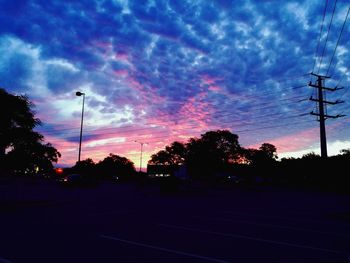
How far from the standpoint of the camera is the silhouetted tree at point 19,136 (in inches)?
1435

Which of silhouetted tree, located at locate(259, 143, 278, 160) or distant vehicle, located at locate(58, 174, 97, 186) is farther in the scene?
silhouetted tree, located at locate(259, 143, 278, 160)

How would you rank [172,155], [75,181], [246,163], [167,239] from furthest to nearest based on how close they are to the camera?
[172,155]
[246,163]
[75,181]
[167,239]

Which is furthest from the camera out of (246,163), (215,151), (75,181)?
(246,163)

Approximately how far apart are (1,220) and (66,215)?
7.83 ft

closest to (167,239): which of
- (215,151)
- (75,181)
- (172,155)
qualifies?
(75,181)

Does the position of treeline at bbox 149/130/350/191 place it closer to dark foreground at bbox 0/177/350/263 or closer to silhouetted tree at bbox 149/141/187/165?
silhouetted tree at bbox 149/141/187/165

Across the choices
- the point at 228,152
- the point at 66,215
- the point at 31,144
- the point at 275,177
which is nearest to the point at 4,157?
the point at 31,144

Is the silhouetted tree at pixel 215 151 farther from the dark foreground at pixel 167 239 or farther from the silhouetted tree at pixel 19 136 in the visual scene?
the dark foreground at pixel 167 239

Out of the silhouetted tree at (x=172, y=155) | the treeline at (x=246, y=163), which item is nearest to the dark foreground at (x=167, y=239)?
the treeline at (x=246, y=163)

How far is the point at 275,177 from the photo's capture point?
67000 mm

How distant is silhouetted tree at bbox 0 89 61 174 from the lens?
36438 mm

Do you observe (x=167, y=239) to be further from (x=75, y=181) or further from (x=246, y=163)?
(x=246, y=163)

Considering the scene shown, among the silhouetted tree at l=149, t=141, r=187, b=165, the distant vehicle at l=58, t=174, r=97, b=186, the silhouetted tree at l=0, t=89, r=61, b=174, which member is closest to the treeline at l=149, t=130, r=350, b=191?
the silhouetted tree at l=149, t=141, r=187, b=165

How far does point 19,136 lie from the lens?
133 feet
